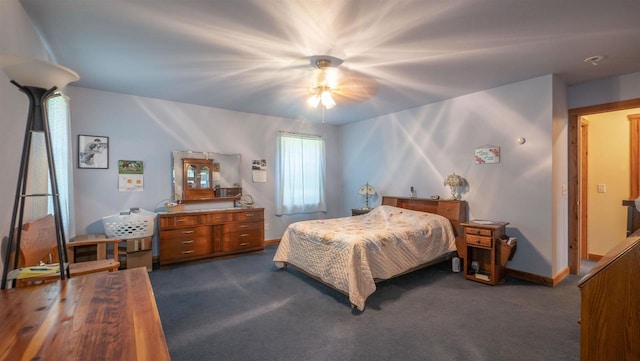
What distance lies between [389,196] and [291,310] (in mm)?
2982

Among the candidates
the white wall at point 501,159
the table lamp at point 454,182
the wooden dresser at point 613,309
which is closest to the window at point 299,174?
the white wall at point 501,159

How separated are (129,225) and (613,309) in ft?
14.4

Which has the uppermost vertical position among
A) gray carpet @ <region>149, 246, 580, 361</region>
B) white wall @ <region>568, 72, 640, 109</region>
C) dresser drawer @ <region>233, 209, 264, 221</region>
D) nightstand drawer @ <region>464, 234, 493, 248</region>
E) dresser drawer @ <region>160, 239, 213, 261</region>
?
white wall @ <region>568, 72, 640, 109</region>

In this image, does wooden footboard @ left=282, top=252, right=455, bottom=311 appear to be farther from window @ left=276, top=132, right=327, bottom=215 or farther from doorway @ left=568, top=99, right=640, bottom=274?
window @ left=276, top=132, right=327, bottom=215

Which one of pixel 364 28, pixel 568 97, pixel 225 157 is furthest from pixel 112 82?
→ pixel 568 97

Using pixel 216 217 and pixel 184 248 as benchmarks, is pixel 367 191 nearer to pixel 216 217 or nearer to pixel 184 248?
pixel 216 217

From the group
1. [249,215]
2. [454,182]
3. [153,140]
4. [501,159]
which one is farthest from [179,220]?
[501,159]

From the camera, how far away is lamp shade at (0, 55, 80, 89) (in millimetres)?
1319

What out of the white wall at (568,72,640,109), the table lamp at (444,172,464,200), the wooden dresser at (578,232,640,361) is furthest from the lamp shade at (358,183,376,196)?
the wooden dresser at (578,232,640,361)

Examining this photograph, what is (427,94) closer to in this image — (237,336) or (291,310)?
(291,310)

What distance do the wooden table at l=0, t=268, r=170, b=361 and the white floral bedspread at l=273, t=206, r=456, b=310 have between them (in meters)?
1.83

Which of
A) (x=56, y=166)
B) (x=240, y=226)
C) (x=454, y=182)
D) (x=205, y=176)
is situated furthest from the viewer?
(x=205, y=176)

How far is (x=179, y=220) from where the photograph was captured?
158 inches

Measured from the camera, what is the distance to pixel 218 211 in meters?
4.31
